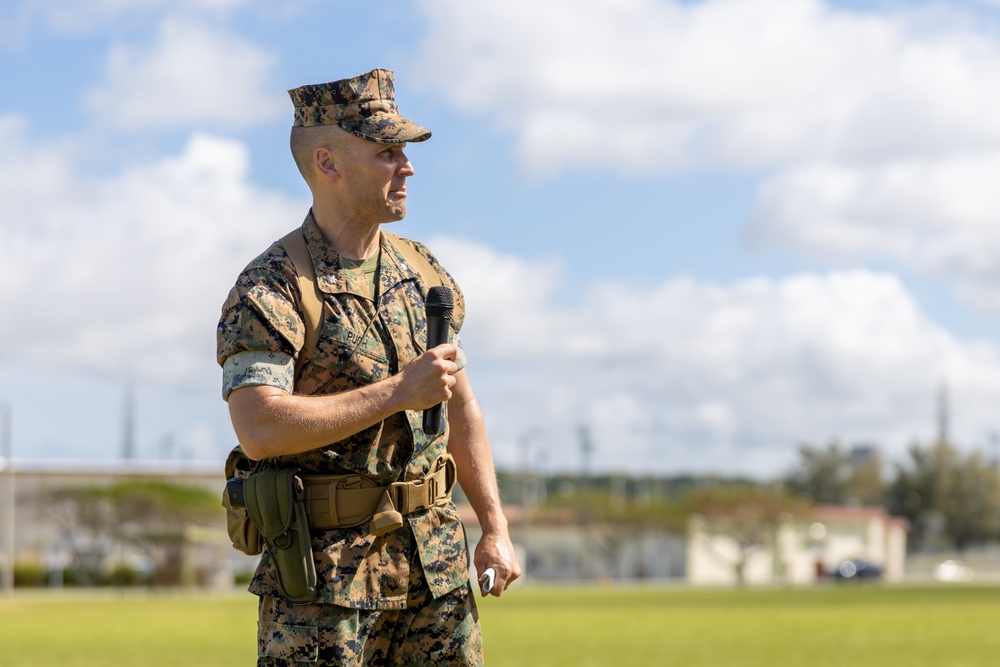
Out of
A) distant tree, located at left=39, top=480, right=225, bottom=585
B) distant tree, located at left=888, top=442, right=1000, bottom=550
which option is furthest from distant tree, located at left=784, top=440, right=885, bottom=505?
distant tree, located at left=39, top=480, right=225, bottom=585

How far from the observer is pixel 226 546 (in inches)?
3482

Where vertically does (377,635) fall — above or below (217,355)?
below

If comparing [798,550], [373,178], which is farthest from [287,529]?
[798,550]

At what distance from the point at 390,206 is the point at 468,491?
3.06 ft

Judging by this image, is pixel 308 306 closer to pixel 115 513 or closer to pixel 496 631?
pixel 496 631

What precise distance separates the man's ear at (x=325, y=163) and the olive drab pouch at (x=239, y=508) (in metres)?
0.83

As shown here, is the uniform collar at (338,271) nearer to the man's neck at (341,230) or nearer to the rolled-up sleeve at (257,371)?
the man's neck at (341,230)

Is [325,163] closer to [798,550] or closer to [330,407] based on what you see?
[330,407]

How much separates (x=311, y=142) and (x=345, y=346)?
0.62 m

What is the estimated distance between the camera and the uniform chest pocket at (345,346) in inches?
166

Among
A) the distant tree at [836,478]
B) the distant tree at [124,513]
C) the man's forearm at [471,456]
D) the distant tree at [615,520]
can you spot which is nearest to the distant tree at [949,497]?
the distant tree at [836,478]

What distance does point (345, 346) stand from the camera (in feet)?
13.9

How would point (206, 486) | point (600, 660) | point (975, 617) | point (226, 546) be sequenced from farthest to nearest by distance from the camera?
point (206, 486) → point (226, 546) → point (975, 617) → point (600, 660)

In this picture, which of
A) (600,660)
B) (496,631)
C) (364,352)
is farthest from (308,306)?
(496,631)
